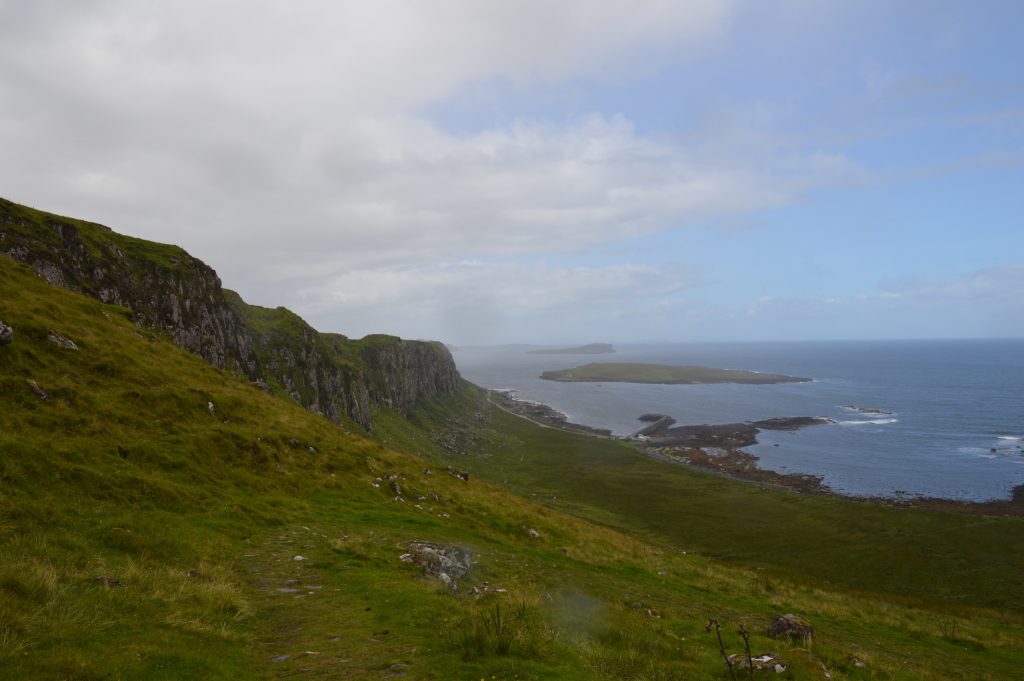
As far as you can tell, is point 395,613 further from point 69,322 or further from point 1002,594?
point 1002,594

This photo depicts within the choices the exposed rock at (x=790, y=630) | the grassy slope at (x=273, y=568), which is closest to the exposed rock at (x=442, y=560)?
the grassy slope at (x=273, y=568)

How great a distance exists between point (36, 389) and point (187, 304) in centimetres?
3878

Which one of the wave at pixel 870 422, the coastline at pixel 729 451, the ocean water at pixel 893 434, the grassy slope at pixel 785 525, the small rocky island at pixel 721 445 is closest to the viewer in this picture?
the grassy slope at pixel 785 525

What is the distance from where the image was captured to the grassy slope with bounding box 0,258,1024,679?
916cm

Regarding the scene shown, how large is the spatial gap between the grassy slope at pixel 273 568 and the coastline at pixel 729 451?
4834 centimetres

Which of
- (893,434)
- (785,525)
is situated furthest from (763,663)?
(893,434)

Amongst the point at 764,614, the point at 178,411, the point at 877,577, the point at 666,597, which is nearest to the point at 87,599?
the point at 178,411

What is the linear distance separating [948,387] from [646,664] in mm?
250647

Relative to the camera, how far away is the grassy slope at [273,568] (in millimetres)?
9156

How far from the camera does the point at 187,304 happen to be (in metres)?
53.5

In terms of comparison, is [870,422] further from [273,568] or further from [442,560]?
[273,568]

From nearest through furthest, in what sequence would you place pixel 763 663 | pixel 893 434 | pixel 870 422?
pixel 763 663
pixel 893 434
pixel 870 422

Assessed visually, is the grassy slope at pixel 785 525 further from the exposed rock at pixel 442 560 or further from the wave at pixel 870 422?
the wave at pixel 870 422

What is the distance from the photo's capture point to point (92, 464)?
16.6 metres
